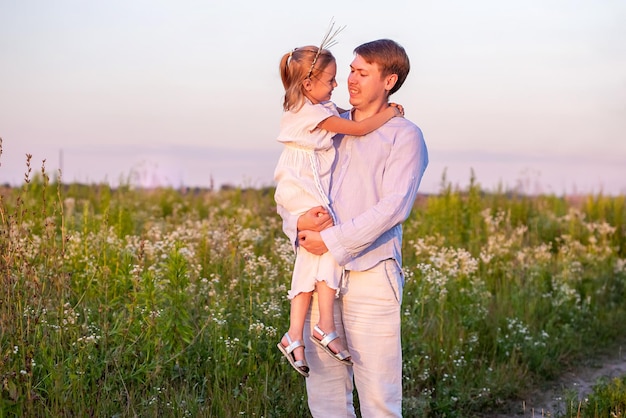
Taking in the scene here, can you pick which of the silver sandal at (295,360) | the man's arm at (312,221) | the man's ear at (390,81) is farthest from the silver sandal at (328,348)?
the man's ear at (390,81)

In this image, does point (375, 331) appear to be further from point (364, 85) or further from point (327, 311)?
point (364, 85)

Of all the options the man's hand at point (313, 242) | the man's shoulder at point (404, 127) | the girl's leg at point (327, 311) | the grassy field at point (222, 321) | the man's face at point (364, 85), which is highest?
the man's face at point (364, 85)

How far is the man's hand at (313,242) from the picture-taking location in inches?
159

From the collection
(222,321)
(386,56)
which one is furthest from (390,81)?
(222,321)

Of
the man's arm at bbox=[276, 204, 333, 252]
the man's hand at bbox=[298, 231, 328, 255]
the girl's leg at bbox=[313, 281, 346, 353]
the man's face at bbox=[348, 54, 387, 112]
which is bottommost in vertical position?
the girl's leg at bbox=[313, 281, 346, 353]

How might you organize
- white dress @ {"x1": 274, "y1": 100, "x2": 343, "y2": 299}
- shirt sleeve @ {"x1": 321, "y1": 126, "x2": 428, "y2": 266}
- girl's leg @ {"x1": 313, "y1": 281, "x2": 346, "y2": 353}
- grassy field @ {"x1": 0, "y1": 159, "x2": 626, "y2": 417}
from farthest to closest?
grassy field @ {"x1": 0, "y1": 159, "x2": 626, "y2": 417}, white dress @ {"x1": 274, "y1": 100, "x2": 343, "y2": 299}, girl's leg @ {"x1": 313, "y1": 281, "x2": 346, "y2": 353}, shirt sleeve @ {"x1": 321, "y1": 126, "x2": 428, "y2": 266}

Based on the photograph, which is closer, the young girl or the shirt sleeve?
the shirt sleeve

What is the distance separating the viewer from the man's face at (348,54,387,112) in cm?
407

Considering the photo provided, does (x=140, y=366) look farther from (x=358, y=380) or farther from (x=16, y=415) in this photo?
(x=358, y=380)

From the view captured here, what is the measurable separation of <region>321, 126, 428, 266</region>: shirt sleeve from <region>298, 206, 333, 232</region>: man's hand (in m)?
0.06

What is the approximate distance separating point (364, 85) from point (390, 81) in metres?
0.14

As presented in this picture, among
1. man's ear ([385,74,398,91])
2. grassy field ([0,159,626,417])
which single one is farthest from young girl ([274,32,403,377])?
grassy field ([0,159,626,417])

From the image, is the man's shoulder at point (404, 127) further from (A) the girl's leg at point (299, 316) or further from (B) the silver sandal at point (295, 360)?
(B) the silver sandal at point (295, 360)

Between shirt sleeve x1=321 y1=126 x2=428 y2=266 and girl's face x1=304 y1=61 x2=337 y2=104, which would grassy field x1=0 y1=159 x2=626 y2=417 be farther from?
shirt sleeve x1=321 y1=126 x2=428 y2=266
